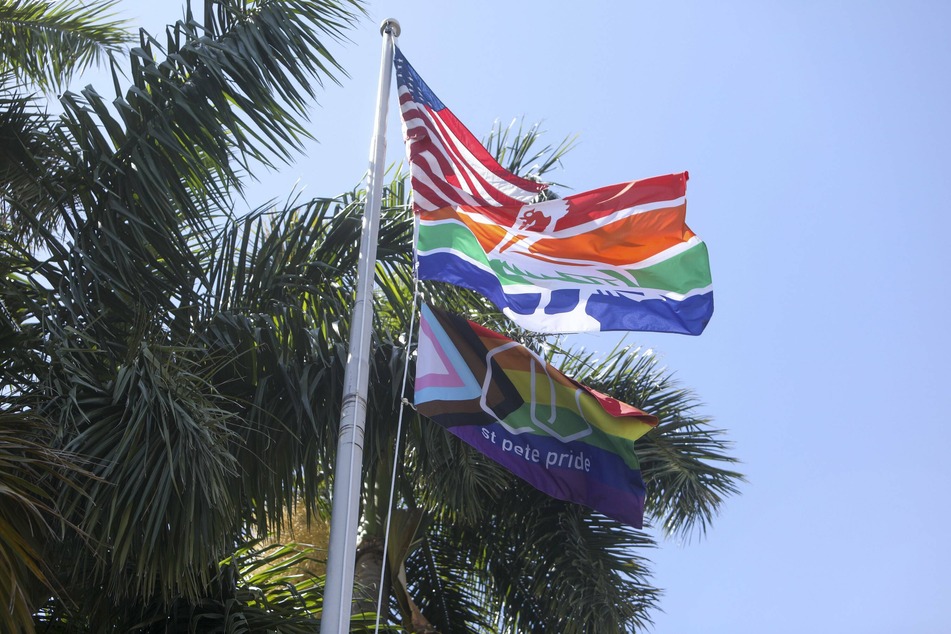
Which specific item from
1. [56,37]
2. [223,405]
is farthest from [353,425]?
[56,37]

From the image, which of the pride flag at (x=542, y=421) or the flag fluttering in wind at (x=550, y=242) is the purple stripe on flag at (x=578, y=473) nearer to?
the pride flag at (x=542, y=421)

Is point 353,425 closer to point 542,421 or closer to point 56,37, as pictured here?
point 542,421

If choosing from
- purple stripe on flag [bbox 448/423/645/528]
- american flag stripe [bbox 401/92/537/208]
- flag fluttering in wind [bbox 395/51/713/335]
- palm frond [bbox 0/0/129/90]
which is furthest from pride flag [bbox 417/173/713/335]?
palm frond [bbox 0/0/129/90]

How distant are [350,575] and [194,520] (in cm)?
85

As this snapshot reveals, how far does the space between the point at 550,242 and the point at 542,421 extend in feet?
3.98

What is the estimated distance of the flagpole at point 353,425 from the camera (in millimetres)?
6262

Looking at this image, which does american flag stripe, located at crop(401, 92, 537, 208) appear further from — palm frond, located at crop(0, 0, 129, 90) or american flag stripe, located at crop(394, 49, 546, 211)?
palm frond, located at crop(0, 0, 129, 90)

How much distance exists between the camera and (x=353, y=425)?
693 cm

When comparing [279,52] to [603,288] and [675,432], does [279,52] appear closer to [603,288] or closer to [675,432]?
[603,288]

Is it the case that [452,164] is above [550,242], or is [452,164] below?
above

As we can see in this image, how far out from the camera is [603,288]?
26.7 feet

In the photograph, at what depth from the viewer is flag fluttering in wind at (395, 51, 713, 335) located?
7.94 meters

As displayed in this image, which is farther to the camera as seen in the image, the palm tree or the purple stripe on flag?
the purple stripe on flag

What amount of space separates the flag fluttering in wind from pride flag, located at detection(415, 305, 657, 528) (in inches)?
13.6
